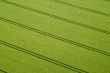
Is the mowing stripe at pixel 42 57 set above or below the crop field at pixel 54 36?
below

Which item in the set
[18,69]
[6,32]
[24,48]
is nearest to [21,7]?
[6,32]

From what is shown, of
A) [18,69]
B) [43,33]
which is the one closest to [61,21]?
[43,33]

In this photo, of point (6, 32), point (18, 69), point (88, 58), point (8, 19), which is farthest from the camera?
point (8, 19)

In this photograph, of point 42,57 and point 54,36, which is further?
point 54,36

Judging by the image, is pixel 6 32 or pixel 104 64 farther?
pixel 6 32

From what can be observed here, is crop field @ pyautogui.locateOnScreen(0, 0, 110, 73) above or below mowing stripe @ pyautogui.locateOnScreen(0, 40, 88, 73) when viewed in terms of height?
above

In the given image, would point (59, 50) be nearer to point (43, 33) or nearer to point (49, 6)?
point (43, 33)

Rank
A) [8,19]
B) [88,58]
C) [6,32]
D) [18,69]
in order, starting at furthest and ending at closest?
[8,19] < [6,32] < [88,58] < [18,69]
